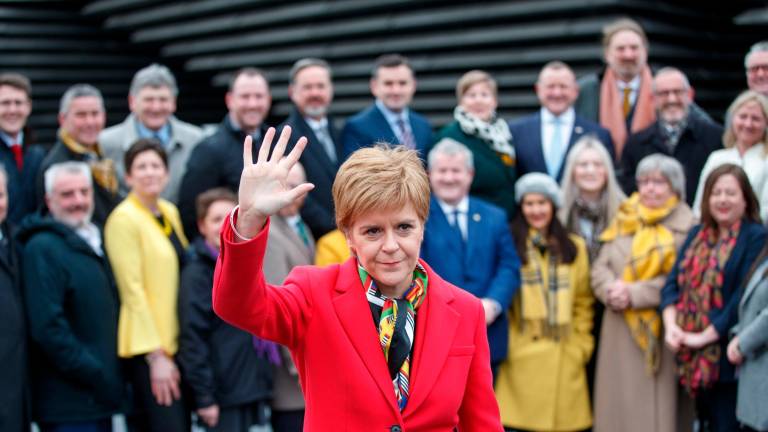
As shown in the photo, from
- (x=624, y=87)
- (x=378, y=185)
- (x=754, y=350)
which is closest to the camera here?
(x=378, y=185)

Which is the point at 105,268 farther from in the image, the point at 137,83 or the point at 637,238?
the point at 637,238

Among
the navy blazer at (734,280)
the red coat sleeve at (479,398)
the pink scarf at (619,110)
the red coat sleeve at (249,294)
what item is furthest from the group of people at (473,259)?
the red coat sleeve at (249,294)

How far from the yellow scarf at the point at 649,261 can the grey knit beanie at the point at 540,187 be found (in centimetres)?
34

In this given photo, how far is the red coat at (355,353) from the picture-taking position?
213 cm

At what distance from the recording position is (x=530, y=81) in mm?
7934

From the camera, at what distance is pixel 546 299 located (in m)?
4.39

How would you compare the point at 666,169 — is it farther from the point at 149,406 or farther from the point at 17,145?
the point at 17,145

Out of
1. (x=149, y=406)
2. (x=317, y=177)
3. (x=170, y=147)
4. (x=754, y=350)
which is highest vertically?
(x=170, y=147)

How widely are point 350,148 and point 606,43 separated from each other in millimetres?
1649

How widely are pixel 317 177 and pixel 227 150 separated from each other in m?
0.48

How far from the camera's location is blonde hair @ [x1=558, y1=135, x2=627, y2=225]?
15.1ft

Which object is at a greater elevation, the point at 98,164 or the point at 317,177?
the point at 98,164

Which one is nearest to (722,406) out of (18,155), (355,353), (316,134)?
(316,134)

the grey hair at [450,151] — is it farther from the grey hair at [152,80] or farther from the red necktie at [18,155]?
the red necktie at [18,155]
